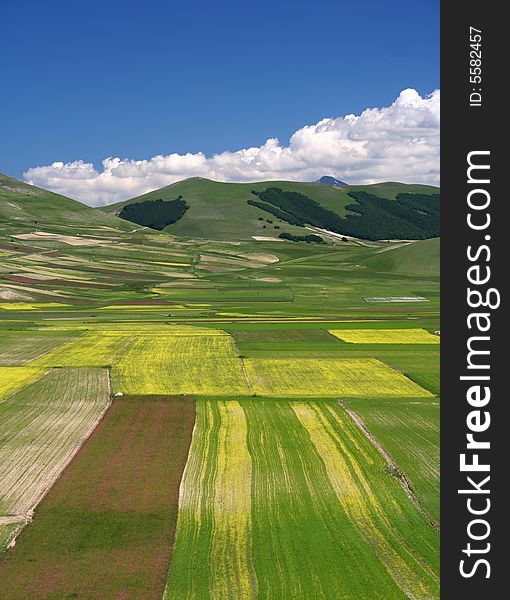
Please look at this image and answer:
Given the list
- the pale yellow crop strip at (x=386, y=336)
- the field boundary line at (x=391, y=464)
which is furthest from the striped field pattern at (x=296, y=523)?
the pale yellow crop strip at (x=386, y=336)

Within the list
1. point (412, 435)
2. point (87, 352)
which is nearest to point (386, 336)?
point (87, 352)

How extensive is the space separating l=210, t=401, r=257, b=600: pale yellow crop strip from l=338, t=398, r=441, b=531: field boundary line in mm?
7657

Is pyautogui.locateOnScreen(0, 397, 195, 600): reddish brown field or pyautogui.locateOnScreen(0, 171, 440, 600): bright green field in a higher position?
pyautogui.locateOnScreen(0, 397, 195, 600): reddish brown field

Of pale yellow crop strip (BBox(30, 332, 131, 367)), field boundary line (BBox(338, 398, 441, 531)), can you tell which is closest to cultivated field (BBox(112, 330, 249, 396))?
pale yellow crop strip (BBox(30, 332, 131, 367))

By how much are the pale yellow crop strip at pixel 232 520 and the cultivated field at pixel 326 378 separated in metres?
11.9

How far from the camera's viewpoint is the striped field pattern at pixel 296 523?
21.6 metres

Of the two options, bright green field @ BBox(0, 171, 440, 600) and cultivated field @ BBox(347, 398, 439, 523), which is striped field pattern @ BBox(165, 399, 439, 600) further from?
cultivated field @ BBox(347, 398, 439, 523)

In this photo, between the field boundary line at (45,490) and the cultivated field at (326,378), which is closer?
the field boundary line at (45,490)

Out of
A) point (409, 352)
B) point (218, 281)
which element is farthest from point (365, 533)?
point (218, 281)

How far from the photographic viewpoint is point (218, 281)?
163500mm

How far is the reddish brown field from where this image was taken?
70.8ft

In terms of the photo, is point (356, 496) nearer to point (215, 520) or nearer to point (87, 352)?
point (215, 520)

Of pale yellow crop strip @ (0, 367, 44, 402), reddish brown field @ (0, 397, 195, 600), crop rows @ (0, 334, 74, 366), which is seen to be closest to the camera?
reddish brown field @ (0, 397, 195, 600)

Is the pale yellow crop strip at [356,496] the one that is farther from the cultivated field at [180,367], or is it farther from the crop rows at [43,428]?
the crop rows at [43,428]
